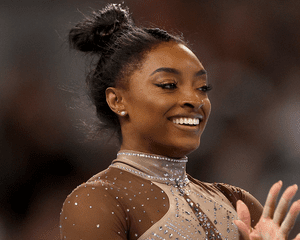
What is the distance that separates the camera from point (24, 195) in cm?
213

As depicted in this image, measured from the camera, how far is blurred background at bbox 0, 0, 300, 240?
2158 millimetres

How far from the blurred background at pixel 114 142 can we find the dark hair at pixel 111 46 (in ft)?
0.43

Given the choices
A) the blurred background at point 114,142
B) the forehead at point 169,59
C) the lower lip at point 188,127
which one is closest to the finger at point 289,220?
the lower lip at point 188,127

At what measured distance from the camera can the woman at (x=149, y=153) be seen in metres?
1.06

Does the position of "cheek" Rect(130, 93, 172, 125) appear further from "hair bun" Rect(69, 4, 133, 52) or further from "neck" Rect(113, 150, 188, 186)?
"hair bun" Rect(69, 4, 133, 52)

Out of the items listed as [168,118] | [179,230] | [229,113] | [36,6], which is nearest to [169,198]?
[179,230]

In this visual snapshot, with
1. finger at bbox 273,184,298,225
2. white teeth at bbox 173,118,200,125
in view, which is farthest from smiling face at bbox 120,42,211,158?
finger at bbox 273,184,298,225

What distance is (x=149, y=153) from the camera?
4.04ft

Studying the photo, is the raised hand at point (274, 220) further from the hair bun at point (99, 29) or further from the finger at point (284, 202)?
the hair bun at point (99, 29)

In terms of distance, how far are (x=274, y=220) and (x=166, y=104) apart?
0.40 meters

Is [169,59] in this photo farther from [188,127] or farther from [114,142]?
[114,142]

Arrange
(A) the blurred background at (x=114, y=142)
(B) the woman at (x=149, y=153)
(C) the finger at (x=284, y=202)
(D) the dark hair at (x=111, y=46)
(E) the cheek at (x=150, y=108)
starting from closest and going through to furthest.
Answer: (C) the finger at (x=284, y=202)
(B) the woman at (x=149, y=153)
(E) the cheek at (x=150, y=108)
(D) the dark hair at (x=111, y=46)
(A) the blurred background at (x=114, y=142)

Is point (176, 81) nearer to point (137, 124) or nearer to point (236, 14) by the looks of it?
point (137, 124)

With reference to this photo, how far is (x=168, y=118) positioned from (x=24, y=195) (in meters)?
1.22
